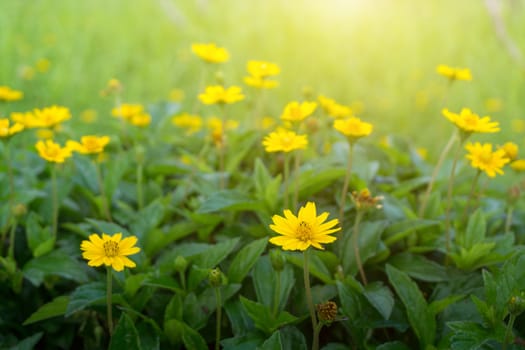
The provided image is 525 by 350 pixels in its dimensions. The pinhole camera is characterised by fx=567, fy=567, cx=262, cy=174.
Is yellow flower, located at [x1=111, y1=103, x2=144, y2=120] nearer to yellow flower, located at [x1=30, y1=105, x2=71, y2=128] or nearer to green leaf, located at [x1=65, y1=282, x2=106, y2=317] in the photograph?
yellow flower, located at [x1=30, y1=105, x2=71, y2=128]

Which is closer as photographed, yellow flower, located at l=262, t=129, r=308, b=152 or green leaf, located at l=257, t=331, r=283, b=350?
green leaf, located at l=257, t=331, r=283, b=350

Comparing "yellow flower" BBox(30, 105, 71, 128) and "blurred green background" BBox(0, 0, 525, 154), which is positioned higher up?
"yellow flower" BBox(30, 105, 71, 128)

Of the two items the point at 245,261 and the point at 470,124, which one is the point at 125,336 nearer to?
the point at 245,261

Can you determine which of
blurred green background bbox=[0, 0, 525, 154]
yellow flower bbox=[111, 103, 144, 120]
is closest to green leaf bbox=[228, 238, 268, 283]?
yellow flower bbox=[111, 103, 144, 120]

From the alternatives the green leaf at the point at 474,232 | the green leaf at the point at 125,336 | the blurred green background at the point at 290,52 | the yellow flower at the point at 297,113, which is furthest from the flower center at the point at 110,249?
the blurred green background at the point at 290,52

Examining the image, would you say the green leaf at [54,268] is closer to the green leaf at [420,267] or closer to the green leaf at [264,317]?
the green leaf at [264,317]

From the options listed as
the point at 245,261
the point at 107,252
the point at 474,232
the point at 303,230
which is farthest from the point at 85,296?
the point at 474,232

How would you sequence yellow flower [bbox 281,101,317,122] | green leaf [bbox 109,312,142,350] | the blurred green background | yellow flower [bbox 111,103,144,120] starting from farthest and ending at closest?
the blurred green background → yellow flower [bbox 111,103,144,120] → yellow flower [bbox 281,101,317,122] → green leaf [bbox 109,312,142,350]

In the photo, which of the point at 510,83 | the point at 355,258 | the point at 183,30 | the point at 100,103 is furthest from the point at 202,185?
the point at 510,83

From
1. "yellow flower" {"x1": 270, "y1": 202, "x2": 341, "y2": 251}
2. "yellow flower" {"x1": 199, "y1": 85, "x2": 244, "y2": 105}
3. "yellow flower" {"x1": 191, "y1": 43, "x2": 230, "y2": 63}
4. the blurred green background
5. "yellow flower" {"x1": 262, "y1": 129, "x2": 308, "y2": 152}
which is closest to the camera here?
"yellow flower" {"x1": 270, "y1": 202, "x2": 341, "y2": 251}
